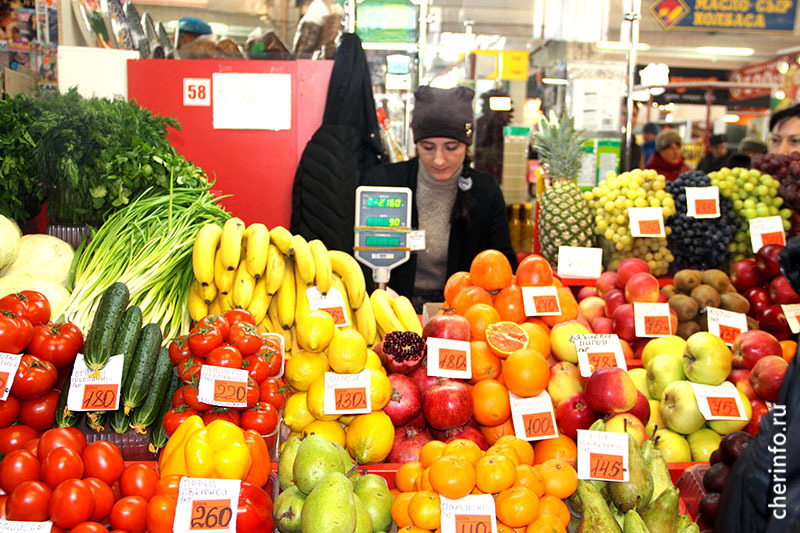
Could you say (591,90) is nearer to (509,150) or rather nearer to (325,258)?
(509,150)

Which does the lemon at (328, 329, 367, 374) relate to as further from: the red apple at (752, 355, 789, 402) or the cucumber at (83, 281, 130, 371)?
the red apple at (752, 355, 789, 402)

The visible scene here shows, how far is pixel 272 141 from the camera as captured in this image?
13.5ft

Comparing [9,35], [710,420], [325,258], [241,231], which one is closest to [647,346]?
[710,420]

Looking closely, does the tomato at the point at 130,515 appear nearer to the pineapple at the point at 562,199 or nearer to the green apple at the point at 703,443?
the green apple at the point at 703,443

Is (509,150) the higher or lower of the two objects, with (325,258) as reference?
higher

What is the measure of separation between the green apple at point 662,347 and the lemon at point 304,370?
1221 millimetres

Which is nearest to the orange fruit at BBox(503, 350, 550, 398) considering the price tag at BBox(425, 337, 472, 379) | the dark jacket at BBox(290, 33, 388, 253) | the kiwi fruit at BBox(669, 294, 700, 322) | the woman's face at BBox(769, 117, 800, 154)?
the price tag at BBox(425, 337, 472, 379)

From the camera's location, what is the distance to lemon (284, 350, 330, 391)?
1934 mm

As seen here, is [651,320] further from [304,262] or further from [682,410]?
[304,262]

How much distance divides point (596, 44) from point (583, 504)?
19.4 ft

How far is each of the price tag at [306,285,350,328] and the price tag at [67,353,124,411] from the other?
69 cm

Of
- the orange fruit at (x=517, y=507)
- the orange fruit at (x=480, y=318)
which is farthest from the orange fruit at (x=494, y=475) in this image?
the orange fruit at (x=480, y=318)

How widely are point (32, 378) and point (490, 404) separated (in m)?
1.28

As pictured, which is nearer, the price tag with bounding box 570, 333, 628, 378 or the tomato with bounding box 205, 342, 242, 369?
the tomato with bounding box 205, 342, 242, 369
